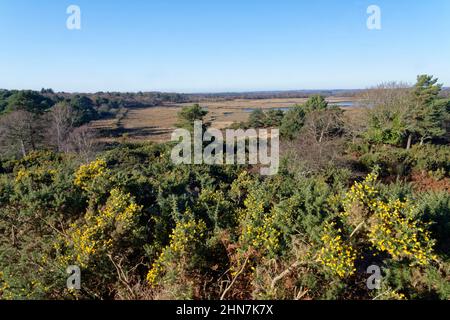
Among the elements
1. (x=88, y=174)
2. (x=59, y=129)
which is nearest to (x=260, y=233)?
(x=88, y=174)

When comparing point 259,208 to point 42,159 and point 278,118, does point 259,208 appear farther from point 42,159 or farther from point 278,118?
point 278,118

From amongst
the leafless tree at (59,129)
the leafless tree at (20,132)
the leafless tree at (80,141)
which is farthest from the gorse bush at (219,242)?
the leafless tree at (20,132)

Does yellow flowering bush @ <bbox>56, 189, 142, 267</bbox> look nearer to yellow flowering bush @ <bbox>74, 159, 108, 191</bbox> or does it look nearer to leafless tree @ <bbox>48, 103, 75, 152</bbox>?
yellow flowering bush @ <bbox>74, 159, 108, 191</bbox>

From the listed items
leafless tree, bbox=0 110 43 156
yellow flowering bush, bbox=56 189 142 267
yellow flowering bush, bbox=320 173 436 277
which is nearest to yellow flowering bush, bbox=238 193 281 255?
yellow flowering bush, bbox=320 173 436 277

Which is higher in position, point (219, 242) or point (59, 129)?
point (59, 129)

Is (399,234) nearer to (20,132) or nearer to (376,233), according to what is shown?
(376,233)

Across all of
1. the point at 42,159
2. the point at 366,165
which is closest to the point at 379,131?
the point at 366,165

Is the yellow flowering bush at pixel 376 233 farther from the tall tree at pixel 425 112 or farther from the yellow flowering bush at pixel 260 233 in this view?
the tall tree at pixel 425 112
